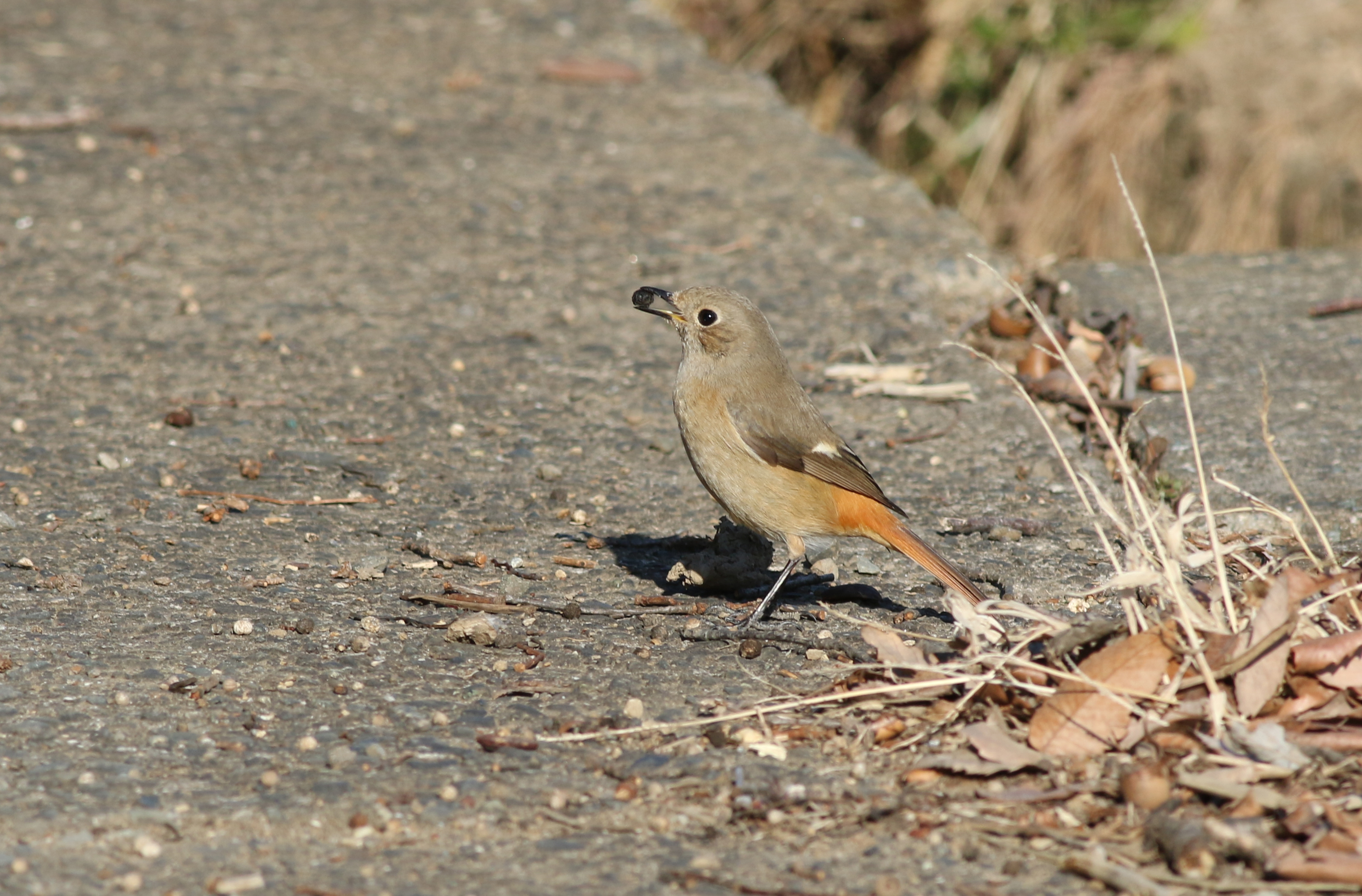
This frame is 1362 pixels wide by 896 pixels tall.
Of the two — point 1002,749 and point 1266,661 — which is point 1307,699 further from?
point 1002,749

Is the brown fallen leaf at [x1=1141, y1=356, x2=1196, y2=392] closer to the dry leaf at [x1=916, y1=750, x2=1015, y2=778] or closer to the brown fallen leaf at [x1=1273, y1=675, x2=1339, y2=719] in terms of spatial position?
the brown fallen leaf at [x1=1273, y1=675, x2=1339, y2=719]

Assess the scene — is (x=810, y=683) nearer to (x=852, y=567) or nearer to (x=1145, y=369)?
(x=852, y=567)

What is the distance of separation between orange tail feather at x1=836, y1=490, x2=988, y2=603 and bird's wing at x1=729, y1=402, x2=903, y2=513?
0.15 feet

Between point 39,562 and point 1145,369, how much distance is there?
Result: 3.76 m

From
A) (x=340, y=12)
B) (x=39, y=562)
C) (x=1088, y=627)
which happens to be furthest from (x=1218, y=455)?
(x=340, y=12)

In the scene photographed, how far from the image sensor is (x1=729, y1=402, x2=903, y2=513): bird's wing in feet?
13.6

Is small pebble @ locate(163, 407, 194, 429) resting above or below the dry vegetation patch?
below

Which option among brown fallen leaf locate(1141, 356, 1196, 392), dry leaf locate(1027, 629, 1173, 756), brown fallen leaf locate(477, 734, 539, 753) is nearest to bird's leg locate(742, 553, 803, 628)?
brown fallen leaf locate(477, 734, 539, 753)

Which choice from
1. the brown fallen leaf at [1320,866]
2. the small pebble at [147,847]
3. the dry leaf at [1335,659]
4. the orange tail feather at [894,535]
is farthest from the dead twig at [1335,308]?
the small pebble at [147,847]

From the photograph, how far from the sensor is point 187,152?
672cm

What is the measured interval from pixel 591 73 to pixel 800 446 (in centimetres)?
422

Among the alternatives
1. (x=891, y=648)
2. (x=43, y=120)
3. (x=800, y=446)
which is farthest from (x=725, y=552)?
(x=43, y=120)

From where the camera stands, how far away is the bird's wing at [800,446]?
413 cm

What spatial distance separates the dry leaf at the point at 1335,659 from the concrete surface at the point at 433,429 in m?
0.77
